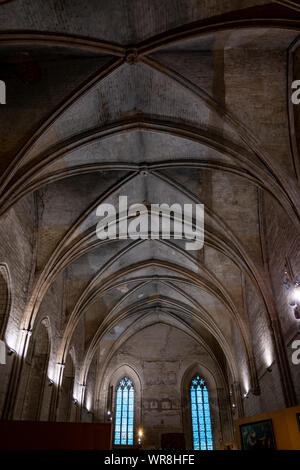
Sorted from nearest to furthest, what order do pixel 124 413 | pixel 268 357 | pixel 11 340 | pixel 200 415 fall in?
pixel 11 340, pixel 268 357, pixel 200 415, pixel 124 413

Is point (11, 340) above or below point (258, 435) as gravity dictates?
above

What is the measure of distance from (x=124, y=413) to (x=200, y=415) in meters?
5.02

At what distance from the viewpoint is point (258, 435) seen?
32.9 feet

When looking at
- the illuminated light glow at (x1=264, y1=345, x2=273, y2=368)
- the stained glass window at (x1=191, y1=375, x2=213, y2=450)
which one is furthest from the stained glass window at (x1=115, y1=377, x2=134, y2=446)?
the illuminated light glow at (x1=264, y1=345, x2=273, y2=368)

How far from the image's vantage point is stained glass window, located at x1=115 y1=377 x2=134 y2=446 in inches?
906

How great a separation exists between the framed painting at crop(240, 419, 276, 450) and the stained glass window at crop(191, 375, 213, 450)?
43.6ft

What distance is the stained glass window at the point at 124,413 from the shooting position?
23.0m

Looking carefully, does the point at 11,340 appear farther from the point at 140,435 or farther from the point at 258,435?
the point at 140,435

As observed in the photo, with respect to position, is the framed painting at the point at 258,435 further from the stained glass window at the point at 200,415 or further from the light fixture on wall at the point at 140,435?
the light fixture on wall at the point at 140,435

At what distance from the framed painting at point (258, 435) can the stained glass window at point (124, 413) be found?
47.8ft

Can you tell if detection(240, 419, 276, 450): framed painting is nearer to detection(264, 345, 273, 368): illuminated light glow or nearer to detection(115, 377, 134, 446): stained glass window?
detection(264, 345, 273, 368): illuminated light glow

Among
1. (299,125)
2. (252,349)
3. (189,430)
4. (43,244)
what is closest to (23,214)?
(43,244)

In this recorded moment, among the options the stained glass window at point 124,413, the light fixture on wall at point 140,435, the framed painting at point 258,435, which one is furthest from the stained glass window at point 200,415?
the framed painting at point 258,435

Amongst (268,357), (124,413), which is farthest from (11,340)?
(124,413)
